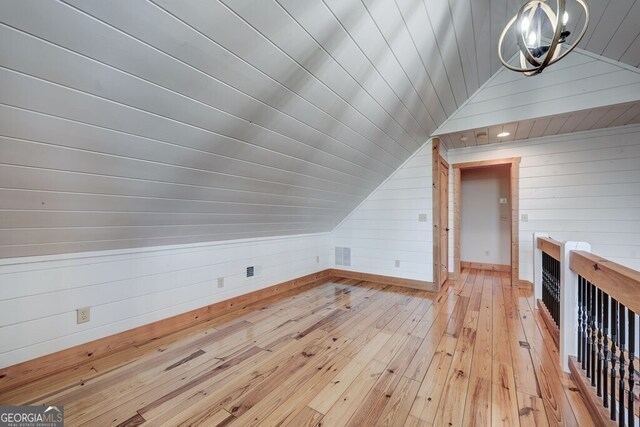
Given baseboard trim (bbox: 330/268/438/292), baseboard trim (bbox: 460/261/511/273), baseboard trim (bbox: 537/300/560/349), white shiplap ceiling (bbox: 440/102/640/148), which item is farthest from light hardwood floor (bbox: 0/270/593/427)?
baseboard trim (bbox: 460/261/511/273)

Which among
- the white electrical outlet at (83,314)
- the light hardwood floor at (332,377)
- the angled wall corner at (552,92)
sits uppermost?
the angled wall corner at (552,92)

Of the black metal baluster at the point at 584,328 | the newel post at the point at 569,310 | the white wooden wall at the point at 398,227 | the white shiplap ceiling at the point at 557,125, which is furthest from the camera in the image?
the white wooden wall at the point at 398,227

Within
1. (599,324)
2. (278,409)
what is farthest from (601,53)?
(278,409)

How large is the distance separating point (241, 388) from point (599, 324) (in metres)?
2.07

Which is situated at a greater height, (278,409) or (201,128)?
(201,128)

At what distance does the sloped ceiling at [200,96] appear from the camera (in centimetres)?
96

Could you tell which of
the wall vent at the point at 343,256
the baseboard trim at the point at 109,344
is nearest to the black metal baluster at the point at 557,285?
the wall vent at the point at 343,256

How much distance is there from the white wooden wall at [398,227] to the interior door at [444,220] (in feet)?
0.60

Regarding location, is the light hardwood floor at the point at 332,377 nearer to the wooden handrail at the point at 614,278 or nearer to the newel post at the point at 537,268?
the newel post at the point at 537,268

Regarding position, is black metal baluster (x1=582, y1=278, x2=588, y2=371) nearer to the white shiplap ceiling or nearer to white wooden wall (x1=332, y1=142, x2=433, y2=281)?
white wooden wall (x1=332, y1=142, x2=433, y2=281)

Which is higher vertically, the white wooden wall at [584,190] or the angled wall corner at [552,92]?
the angled wall corner at [552,92]

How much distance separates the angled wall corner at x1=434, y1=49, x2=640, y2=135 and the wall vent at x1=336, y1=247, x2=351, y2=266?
2309mm

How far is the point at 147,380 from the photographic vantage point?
1647mm

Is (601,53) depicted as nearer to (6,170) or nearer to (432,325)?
(432,325)
